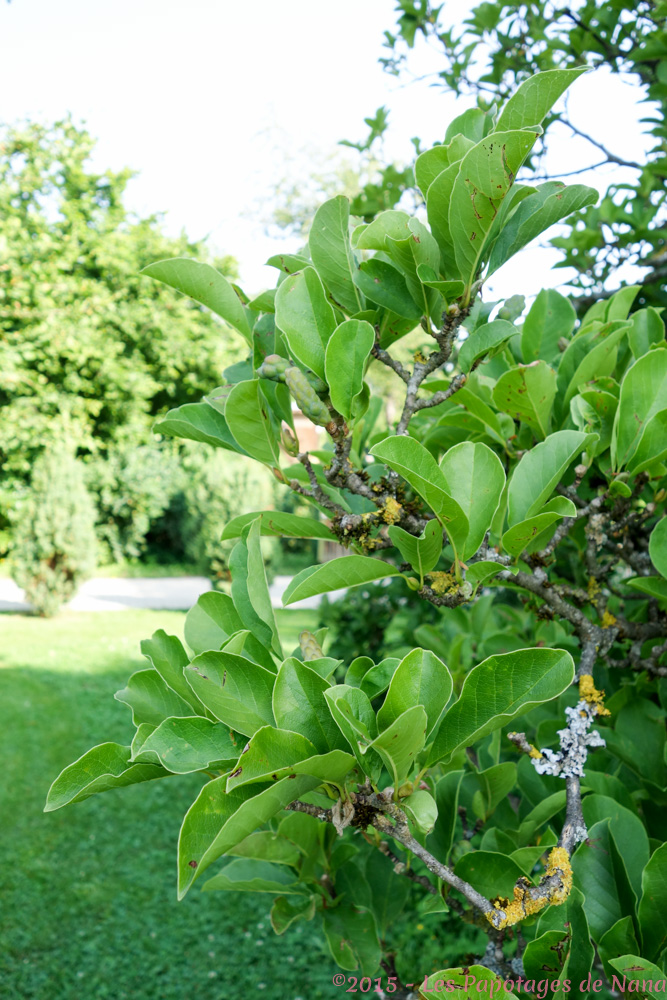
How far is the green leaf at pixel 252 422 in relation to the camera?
0.90 meters

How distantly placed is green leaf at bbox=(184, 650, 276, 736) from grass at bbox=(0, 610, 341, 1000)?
316 cm

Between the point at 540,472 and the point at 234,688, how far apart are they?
1.67 ft

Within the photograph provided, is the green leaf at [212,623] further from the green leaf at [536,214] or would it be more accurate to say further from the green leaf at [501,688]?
the green leaf at [536,214]

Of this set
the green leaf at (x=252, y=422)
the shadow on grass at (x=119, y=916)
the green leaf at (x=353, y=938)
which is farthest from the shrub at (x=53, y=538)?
the green leaf at (x=252, y=422)

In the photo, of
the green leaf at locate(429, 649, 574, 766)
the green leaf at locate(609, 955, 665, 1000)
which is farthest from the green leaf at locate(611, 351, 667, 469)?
the green leaf at locate(609, 955, 665, 1000)

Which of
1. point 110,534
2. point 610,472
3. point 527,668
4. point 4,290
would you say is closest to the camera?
→ point 527,668

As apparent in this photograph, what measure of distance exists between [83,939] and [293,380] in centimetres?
378

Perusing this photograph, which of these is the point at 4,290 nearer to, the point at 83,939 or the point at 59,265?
the point at 59,265

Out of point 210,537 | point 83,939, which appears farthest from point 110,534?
point 83,939

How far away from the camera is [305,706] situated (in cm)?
71

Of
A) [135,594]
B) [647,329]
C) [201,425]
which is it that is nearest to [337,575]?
[201,425]

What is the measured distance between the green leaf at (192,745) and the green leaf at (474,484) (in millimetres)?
381

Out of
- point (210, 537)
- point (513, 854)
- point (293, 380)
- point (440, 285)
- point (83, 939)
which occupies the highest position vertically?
point (440, 285)

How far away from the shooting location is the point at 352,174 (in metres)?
20.8
